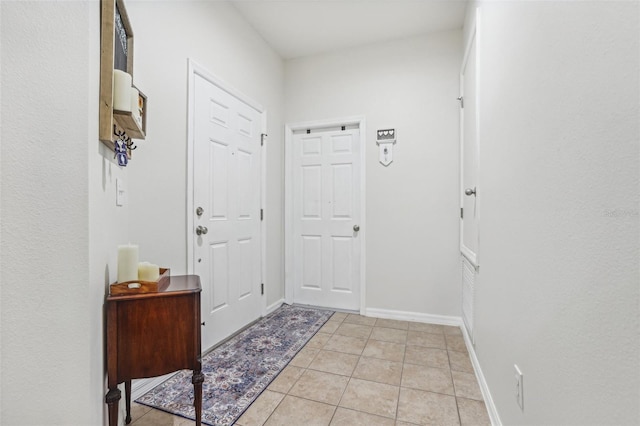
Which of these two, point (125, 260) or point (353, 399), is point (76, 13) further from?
point (353, 399)

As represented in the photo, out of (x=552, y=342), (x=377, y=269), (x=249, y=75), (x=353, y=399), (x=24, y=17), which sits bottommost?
(x=353, y=399)

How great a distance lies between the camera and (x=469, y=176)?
8.02ft

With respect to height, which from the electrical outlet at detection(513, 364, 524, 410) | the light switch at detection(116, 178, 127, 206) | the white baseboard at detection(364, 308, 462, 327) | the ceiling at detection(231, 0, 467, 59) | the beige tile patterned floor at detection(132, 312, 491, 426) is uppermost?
the ceiling at detection(231, 0, 467, 59)

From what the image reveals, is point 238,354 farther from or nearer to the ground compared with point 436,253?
nearer to the ground

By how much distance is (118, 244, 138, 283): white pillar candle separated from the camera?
127cm

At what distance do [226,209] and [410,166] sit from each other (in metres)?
1.82

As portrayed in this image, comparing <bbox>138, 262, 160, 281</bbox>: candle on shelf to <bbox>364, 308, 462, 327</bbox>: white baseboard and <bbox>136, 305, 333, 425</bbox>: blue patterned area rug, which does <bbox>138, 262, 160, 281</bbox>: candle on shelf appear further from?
<bbox>364, 308, 462, 327</bbox>: white baseboard

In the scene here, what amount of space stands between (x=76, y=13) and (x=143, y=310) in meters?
1.06

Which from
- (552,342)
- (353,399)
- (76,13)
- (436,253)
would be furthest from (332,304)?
(76,13)

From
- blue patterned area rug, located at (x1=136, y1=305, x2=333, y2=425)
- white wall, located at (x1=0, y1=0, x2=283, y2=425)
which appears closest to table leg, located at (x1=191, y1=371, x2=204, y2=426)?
blue patterned area rug, located at (x1=136, y1=305, x2=333, y2=425)

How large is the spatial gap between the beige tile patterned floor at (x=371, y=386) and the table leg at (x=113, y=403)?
451 millimetres

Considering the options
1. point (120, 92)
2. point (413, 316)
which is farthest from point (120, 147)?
point (413, 316)

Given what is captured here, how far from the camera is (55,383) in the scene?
913 mm

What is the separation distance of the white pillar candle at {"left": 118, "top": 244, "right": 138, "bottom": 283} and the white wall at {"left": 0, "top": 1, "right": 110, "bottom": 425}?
0.26 metres
